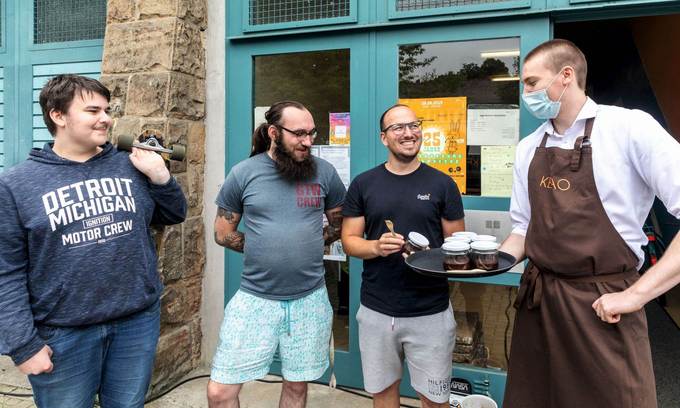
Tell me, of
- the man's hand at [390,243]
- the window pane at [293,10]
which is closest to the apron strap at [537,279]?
the man's hand at [390,243]

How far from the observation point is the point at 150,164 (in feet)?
6.98

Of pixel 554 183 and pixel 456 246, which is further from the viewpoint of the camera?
pixel 456 246

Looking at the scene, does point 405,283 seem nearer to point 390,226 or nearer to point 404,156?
point 390,226

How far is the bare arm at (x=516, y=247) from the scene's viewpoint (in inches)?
87.4

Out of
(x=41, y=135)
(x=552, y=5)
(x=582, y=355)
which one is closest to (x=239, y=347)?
(x=582, y=355)

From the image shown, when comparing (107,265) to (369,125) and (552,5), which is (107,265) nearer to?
(369,125)

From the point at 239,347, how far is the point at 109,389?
2.03 ft

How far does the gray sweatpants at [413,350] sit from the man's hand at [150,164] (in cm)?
124

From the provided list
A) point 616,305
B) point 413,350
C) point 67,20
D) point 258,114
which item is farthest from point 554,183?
point 67,20

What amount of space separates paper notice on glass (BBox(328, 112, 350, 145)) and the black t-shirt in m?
1.02

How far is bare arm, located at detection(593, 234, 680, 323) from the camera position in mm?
1698

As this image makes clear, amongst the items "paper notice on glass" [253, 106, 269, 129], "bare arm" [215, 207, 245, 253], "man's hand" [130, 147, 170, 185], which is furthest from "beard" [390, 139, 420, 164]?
"paper notice on glass" [253, 106, 269, 129]

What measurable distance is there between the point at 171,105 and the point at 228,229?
1241 millimetres

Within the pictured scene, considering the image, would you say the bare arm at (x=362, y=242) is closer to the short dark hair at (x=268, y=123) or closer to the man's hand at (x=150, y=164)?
the short dark hair at (x=268, y=123)
